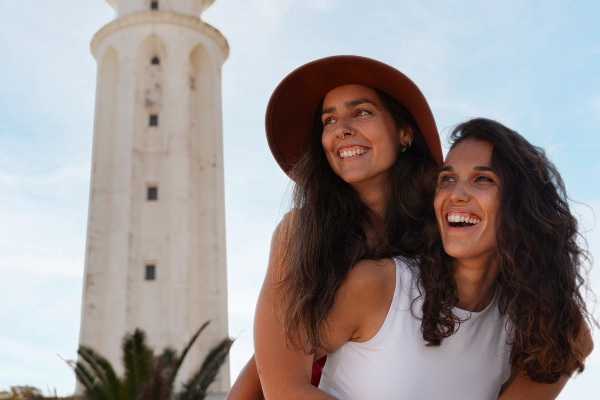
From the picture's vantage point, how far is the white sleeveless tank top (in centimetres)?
312

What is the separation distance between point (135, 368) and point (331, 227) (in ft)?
49.6

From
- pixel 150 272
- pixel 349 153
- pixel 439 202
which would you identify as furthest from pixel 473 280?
pixel 150 272

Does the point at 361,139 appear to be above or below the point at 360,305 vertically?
above

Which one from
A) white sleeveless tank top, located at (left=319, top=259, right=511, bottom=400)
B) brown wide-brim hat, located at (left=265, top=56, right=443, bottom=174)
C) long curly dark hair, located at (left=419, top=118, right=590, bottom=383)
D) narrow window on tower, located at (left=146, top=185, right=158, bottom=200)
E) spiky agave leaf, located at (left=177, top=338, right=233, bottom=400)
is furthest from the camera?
narrow window on tower, located at (left=146, top=185, right=158, bottom=200)

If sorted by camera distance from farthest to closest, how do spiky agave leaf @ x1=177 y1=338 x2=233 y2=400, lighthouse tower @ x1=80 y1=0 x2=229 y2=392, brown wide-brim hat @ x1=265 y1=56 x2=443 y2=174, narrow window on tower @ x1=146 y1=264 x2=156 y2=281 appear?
narrow window on tower @ x1=146 y1=264 x2=156 y2=281
lighthouse tower @ x1=80 y1=0 x2=229 y2=392
spiky agave leaf @ x1=177 y1=338 x2=233 y2=400
brown wide-brim hat @ x1=265 y1=56 x2=443 y2=174

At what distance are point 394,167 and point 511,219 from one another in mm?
867

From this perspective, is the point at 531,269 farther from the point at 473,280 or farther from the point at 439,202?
the point at 439,202

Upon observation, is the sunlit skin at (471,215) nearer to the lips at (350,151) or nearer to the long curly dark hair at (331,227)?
the long curly dark hair at (331,227)

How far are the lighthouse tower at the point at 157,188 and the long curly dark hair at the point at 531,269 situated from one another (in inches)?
1013

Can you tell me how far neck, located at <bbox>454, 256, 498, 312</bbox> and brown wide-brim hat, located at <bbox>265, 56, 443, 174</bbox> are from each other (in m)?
0.69

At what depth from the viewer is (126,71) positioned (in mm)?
30750

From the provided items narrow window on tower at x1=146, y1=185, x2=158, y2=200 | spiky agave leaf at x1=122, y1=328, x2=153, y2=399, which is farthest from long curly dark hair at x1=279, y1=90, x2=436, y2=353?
narrow window on tower at x1=146, y1=185, x2=158, y2=200

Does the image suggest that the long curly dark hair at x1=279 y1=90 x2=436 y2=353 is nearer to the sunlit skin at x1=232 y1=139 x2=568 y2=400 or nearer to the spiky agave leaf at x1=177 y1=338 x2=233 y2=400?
the sunlit skin at x1=232 y1=139 x2=568 y2=400

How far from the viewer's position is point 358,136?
388 centimetres
